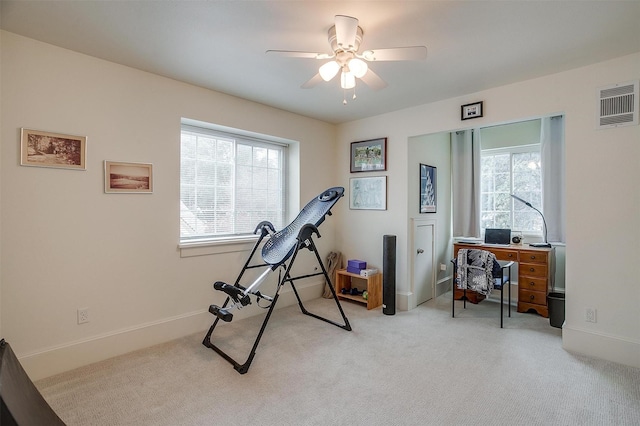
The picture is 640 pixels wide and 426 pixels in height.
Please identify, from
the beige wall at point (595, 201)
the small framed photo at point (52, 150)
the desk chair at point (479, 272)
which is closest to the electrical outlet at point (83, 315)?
the small framed photo at point (52, 150)

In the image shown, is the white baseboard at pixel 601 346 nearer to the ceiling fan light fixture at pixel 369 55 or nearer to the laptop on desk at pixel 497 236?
the laptop on desk at pixel 497 236

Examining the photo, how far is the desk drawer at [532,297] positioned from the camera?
3.60m

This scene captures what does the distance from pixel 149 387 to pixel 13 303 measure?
1.14 metres

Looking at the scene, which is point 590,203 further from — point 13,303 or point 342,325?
point 13,303

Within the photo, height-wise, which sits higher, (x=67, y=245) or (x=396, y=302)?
(x=67, y=245)

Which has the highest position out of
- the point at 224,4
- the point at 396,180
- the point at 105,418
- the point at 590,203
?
the point at 224,4

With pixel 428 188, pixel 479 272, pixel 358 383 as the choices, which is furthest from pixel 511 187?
pixel 358 383

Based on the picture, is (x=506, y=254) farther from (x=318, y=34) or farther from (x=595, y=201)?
(x=318, y=34)

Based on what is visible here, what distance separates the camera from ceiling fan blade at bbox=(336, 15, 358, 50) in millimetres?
1654

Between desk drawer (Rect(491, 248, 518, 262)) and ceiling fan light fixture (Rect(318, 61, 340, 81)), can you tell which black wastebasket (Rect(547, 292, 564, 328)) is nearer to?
desk drawer (Rect(491, 248, 518, 262))

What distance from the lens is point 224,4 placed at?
1826 millimetres

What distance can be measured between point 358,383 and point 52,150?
2871 millimetres

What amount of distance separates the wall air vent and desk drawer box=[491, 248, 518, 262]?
1717mm

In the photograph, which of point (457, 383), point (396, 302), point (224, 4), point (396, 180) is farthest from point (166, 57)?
point (396, 302)
